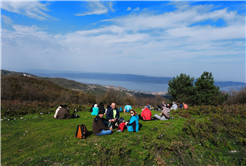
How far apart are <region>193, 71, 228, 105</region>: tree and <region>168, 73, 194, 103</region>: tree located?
1.08m

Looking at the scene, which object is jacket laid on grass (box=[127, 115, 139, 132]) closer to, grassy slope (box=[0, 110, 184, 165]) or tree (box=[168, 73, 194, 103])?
grassy slope (box=[0, 110, 184, 165])

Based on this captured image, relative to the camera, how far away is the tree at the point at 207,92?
21.8 meters

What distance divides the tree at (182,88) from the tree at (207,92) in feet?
3.55

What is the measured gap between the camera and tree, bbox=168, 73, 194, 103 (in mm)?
23784

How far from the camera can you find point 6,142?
6320mm

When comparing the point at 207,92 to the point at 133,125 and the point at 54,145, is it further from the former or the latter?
the point at 54,145

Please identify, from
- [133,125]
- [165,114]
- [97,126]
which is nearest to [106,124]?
[97,126]

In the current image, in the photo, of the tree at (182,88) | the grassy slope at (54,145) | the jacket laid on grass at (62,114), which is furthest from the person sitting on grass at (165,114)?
the tree at (182,88)

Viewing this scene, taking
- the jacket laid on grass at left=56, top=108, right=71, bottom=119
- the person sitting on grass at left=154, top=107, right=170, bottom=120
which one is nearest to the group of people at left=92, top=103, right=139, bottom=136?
the person sitting on grass at left=154, top=107, right=170, bottom=120

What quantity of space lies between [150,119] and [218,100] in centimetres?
1746

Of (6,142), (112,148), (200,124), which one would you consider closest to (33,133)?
(6,142)

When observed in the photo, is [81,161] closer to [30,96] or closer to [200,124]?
[200,124]

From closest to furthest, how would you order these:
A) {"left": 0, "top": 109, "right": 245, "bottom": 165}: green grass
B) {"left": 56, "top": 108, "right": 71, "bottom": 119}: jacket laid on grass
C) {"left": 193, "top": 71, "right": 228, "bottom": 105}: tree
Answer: {"left": 0, "top": 109, "right": 245, "bottom": 165}: green grass
{"left": 56, "top": 108, "right": 71, "bottom": 119}: jacket laid on grass
{"left": 193, "top": 71, "right": 228, "bottom": 105}: tree

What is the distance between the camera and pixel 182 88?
24891 millimetres
